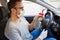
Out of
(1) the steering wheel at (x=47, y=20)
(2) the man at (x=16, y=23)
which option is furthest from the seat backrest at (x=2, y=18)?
(1) the steering wheel at (x=47, y=20)

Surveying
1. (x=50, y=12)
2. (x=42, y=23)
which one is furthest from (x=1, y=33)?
(x=50, y=12)

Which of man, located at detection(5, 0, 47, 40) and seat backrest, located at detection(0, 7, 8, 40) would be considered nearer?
man, located at detection(5, 0, 47, 40)

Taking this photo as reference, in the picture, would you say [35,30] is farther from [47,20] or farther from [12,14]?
[12,14]

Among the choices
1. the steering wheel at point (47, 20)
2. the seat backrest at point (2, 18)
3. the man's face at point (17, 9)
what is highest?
the man's face at point (17, 9)

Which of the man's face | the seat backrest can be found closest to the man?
the man's face

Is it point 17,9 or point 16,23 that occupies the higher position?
point 17,9

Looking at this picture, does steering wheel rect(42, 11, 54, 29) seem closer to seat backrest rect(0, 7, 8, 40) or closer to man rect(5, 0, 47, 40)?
man rect(5, 0, 47, 40)

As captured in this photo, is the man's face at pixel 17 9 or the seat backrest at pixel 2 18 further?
the seat backrest at pixel 2 18

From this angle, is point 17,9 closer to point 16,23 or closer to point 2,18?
point 16,23

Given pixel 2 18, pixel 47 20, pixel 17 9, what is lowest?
pixel 2 18

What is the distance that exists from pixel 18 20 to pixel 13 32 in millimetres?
172

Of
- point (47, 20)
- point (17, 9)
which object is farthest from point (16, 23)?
point (47, 20)

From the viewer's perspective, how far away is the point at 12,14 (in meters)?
1.98

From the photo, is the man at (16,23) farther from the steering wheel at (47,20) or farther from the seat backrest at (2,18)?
the seat backrest at (2,18)
